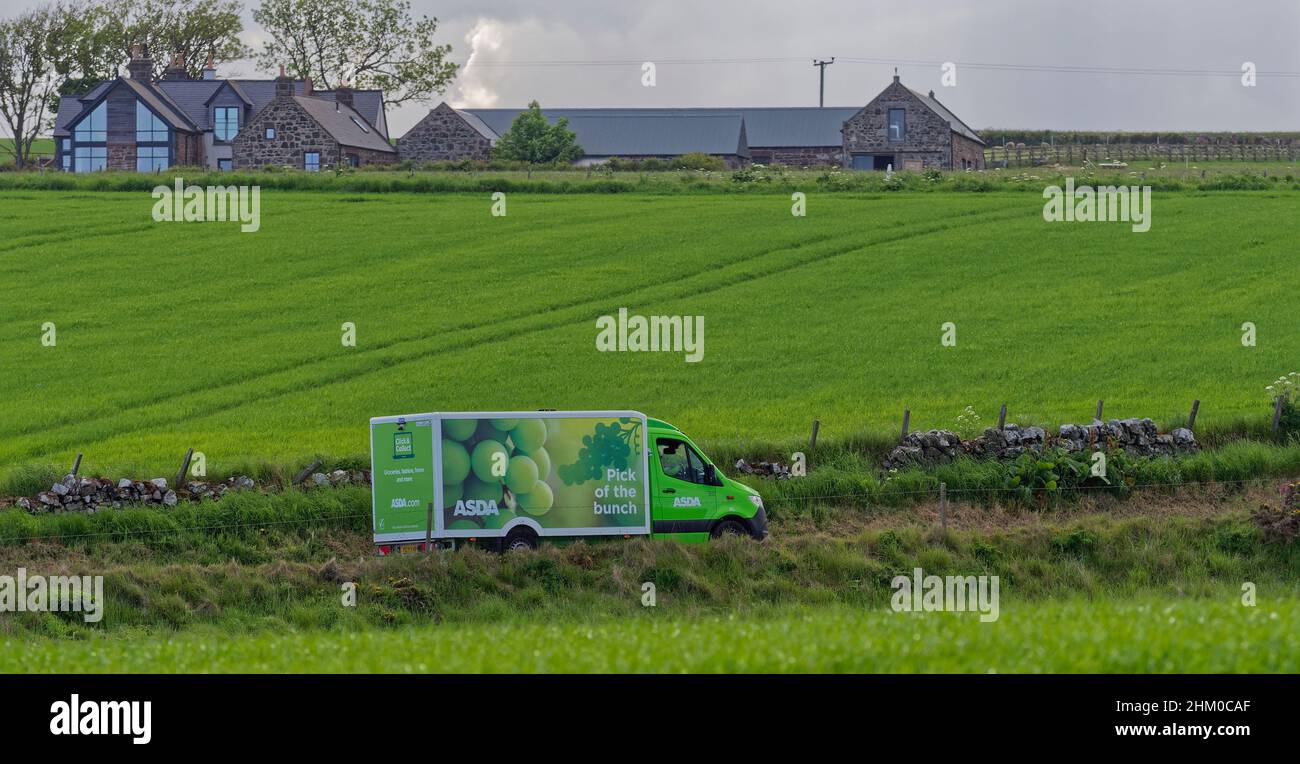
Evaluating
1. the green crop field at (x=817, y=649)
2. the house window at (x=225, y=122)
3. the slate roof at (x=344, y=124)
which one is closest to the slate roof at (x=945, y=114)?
the slate roof at (x=344, y=124)

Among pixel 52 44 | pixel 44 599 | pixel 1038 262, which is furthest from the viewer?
pixel 52 44

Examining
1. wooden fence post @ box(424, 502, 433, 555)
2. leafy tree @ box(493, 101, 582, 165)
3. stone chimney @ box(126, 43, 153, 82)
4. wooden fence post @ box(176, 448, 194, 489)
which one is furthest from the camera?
stone chimney @ box(126, 43, 153, 82)

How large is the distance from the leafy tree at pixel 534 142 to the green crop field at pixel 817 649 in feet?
260

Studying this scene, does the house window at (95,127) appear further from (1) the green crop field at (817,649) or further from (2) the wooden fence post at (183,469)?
(1) the green crop field at (817,649)

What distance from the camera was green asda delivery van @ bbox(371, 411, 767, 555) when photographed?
23.9 metres

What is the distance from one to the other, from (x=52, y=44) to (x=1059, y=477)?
113 metres

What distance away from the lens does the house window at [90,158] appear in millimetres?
97125

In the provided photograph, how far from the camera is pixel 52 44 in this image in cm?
11875

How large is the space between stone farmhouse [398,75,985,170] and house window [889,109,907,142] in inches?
2.6

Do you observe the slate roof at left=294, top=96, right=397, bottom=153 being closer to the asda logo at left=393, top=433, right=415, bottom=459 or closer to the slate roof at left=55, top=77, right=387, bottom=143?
the slate roof at left=55, top=77, right=387, bottom=143

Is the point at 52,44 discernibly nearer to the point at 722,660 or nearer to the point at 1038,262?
the point at 1038,262

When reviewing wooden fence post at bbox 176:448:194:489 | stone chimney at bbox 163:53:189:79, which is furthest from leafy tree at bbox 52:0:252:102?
wooden fence post at bbox 176:448:194:489

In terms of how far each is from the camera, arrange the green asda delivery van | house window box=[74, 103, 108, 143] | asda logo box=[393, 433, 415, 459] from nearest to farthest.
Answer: the green asda delivery van → asda logo box=[393, 433, 415, 459] → house window box=[74, 103, 108, 143]

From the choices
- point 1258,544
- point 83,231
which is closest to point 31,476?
point 1258,544
